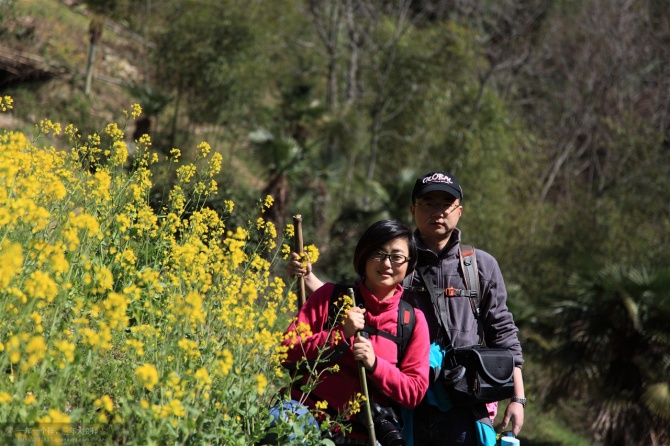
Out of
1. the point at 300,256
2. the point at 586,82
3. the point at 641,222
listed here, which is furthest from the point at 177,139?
the point at 300,256

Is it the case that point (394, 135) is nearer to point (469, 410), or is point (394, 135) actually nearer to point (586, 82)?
point (586, 82)

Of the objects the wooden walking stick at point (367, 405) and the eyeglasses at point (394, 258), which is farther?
the eyeglasses at point (394, 258)

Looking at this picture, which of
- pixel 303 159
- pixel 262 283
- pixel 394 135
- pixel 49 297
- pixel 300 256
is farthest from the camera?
pixel 394 135

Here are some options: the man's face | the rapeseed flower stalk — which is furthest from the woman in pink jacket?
the man's face

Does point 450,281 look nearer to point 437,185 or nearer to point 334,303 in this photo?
point 437,185

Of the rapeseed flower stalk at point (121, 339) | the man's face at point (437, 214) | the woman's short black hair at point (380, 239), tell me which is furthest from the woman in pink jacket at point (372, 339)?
the man's face at point (437, 214)

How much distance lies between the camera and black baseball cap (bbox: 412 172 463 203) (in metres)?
3.83

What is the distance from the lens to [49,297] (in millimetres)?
2604

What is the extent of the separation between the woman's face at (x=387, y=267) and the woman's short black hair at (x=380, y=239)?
2cm

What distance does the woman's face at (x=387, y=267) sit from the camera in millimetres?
3477

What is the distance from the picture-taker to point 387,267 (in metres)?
3.47

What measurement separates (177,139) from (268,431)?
20.5 metres

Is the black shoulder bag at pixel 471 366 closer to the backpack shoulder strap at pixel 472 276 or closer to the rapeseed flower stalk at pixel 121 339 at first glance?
the backpack shoulder strap at pixel 472 276

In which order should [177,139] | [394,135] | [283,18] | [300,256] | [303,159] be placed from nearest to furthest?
1. [300,256]
2. [303,159]
3. [177,139]
4. [394,135]
5. [283,18]
